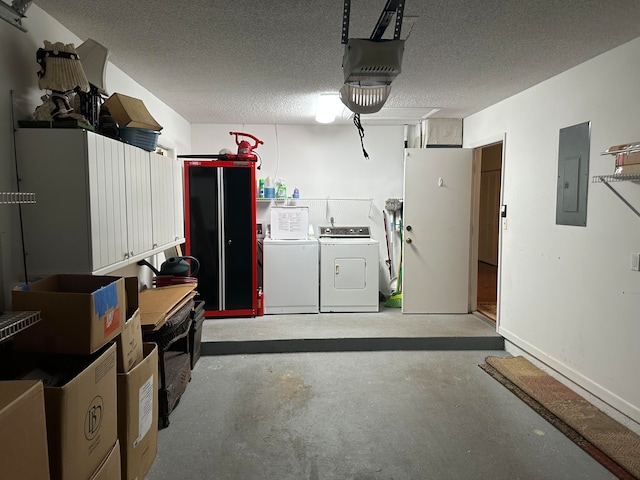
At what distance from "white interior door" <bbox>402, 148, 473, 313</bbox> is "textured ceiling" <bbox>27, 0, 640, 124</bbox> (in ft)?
3.11

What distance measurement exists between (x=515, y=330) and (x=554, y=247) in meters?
0.95

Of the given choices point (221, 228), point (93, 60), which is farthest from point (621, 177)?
point (221, 228)

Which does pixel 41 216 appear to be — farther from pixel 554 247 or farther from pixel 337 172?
pixel 337 172

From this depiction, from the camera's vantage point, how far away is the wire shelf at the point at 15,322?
1235 millimetres

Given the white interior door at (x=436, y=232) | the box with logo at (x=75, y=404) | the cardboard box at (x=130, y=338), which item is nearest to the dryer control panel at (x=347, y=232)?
the white interior door at (x=436, y=232)

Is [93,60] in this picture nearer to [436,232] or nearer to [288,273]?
[288,273]

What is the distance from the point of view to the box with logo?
3.94 feet

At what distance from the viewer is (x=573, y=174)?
2.77 meters

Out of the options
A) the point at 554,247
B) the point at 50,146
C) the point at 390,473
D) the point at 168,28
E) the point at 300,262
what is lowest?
the point at 390,473

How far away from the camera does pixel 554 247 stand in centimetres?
300

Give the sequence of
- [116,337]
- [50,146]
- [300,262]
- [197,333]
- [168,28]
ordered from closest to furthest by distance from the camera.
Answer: [116,337]
[50,146]
[168,28]
[197,333]
[300,262]

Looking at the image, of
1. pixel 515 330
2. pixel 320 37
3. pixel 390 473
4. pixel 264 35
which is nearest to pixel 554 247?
pixel 515 330

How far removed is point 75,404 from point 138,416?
604 millimetres

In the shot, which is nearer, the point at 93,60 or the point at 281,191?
the point at 93,60
